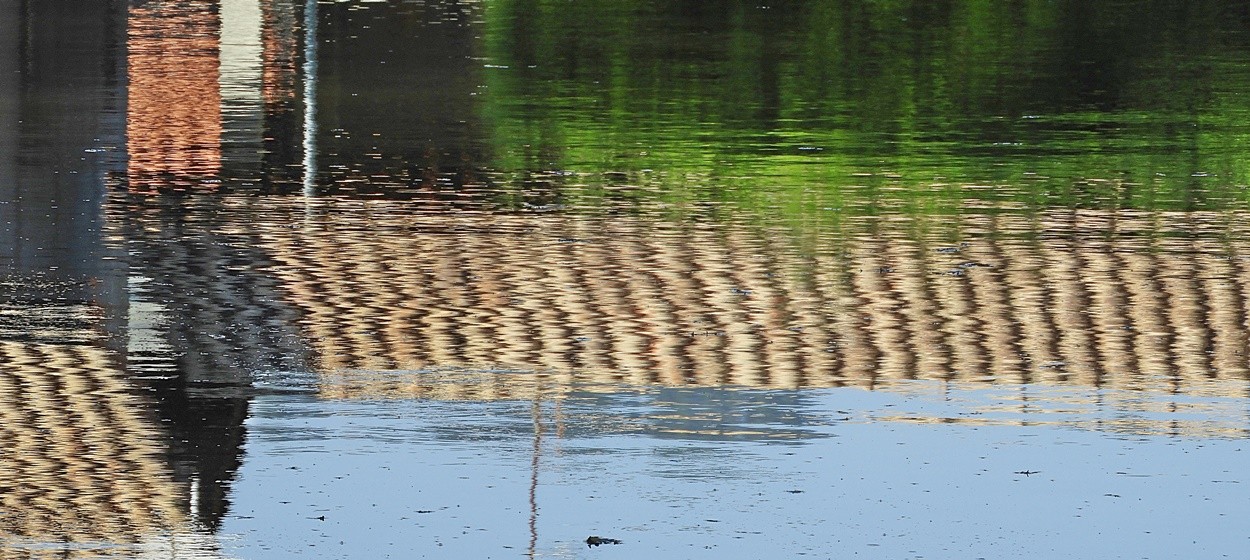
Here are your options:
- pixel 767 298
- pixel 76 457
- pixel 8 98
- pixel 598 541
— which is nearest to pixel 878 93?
pixel 8 98

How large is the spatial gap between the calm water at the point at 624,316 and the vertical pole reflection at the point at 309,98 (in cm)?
8

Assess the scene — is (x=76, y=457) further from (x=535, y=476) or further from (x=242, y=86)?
(x=242, y=86)

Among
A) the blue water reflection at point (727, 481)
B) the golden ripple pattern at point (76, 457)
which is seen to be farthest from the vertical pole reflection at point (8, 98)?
the blue water reflection at point (727, 481)

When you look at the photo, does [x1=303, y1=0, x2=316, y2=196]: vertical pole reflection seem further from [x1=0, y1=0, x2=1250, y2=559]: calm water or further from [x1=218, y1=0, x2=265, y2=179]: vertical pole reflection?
[x1=218, y1=0, x2=265, y2=179]: vertical pole reflection

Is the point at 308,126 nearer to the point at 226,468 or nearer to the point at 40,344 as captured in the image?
the point at 40,344

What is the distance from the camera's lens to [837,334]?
792 centimetres

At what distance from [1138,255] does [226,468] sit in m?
4.80

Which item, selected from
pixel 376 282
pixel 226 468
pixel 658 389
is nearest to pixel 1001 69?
pixel 376 282

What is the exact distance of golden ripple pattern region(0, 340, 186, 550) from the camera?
553 cm

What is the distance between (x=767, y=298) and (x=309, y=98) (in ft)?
25.3

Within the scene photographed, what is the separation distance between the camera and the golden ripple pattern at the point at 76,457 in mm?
5531

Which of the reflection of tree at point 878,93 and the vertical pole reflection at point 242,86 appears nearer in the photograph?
the reflection of tree at point 878,93

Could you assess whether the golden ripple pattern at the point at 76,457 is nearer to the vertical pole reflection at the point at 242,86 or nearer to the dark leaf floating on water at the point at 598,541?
the dark leaf floating on water at the point at 598,541

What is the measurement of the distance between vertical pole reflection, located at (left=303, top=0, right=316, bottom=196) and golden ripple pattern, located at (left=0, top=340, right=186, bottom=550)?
161 inches
